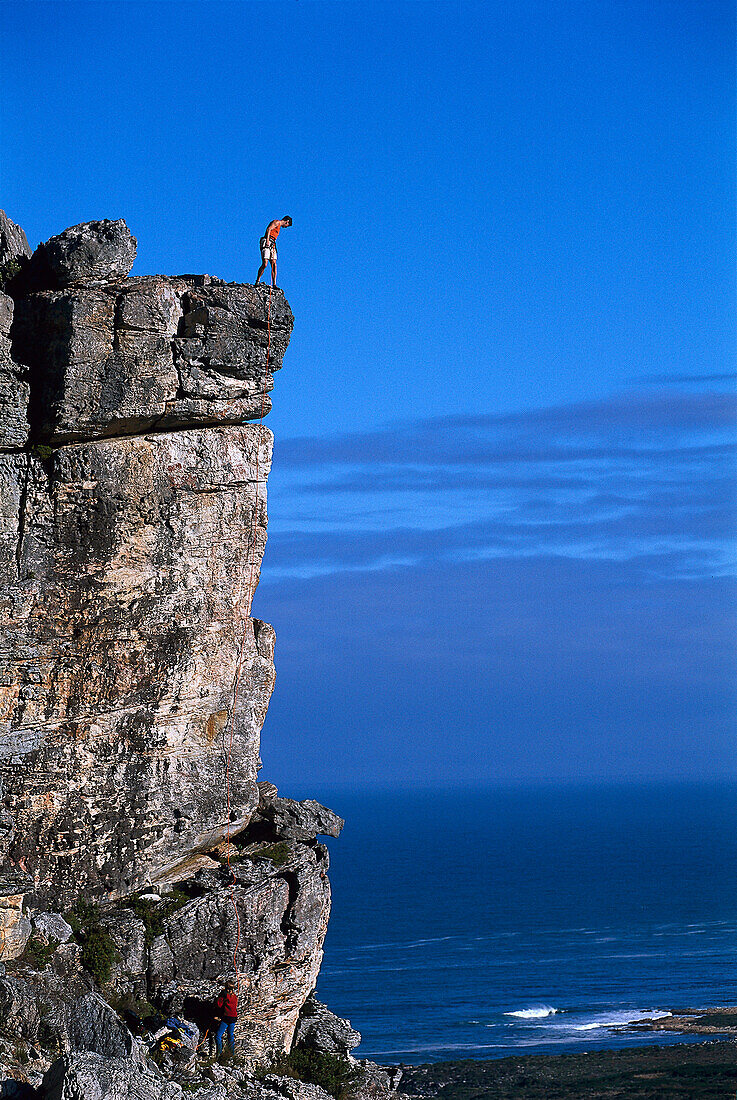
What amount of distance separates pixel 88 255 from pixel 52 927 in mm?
13649

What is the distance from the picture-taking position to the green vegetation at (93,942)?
80.0 feet

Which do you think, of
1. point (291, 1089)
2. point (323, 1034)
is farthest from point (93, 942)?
point (323, 1034)

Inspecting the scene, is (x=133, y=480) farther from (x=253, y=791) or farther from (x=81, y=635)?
(x=253, y=791)

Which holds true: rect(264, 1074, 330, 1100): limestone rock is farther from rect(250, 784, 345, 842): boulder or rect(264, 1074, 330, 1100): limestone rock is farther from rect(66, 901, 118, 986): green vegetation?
rect(250, 784, 345, 842): boulder

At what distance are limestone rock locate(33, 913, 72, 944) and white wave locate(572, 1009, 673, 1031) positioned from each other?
72.5 m

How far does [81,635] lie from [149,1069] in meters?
8.61

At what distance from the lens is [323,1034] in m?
28.5

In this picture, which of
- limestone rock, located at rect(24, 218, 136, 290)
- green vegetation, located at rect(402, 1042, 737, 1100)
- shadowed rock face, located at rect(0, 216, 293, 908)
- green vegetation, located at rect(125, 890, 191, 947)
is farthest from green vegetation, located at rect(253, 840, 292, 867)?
green vegetation, located at rect(402, 1042, 737, 1100)

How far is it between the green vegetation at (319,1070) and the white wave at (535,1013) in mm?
71743

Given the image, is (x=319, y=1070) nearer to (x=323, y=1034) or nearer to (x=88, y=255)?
(x=323, y=1034)

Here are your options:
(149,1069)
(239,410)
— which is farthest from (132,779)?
(239,410)

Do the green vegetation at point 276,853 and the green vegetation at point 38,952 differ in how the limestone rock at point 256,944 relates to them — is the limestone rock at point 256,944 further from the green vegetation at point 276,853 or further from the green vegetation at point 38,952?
the green vegetation at point 38,952

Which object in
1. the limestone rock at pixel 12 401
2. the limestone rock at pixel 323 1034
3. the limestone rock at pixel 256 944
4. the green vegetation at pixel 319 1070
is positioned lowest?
the green vegetation at pixel 319 1070

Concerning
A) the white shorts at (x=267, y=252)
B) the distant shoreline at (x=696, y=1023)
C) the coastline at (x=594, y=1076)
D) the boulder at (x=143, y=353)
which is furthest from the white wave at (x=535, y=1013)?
the white shorts at (x=267, y=252)
